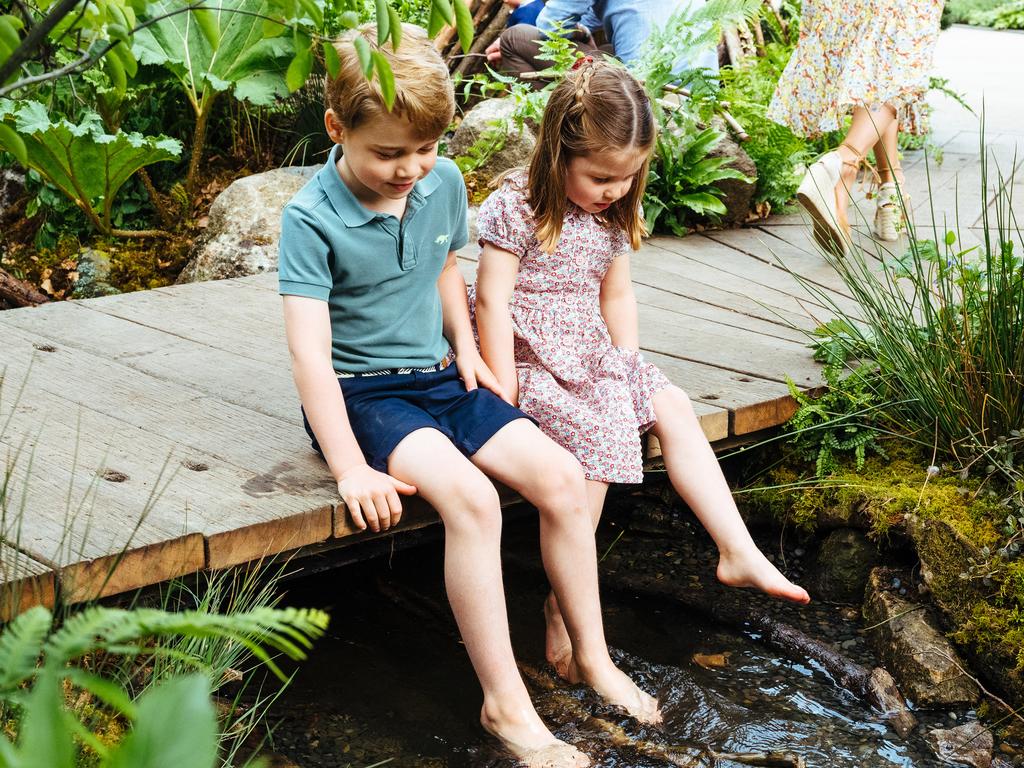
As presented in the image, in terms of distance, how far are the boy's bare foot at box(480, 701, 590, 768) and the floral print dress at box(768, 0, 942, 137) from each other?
3.34 meters

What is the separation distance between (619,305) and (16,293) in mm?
2738

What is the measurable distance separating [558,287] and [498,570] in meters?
0.92

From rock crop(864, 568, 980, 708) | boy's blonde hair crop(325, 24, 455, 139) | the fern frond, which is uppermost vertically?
boy's blonde hair crop(325, 24, 455, 139)

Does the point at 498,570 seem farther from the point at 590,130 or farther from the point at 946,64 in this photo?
the point at 946,64

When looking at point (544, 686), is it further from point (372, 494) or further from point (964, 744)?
point (964, 744)

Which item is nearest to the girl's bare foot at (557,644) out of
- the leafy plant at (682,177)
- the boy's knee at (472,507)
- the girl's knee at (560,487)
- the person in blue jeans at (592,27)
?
the girl's knee at (560,487)

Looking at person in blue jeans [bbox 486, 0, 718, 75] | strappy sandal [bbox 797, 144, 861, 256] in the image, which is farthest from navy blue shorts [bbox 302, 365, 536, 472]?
person in blue jeans [bbox 486, 0, 718, 75]

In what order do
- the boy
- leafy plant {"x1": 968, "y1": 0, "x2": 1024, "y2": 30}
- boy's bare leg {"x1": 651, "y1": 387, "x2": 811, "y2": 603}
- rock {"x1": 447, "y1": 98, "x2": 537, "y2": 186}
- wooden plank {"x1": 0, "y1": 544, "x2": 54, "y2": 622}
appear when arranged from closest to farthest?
wooden plank {"x1": 0, "y1": 544, "x2": 54, "y2": 622} → the boy → boy's bare leg {"x1": 651, "y1": 387, "x2": 811, "y2": 603} → rock {"x1": 447, "y1": 98, "x2": 537, "y2": 186} → leafy plant {"x1": 968, "y1": 0, "x2": 1024, "y2": 30}

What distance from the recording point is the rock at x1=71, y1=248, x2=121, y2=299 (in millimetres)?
4867

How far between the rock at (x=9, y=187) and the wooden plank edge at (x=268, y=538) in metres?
3.67

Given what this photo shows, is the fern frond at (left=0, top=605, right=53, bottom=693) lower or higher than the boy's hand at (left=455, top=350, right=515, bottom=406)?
higher

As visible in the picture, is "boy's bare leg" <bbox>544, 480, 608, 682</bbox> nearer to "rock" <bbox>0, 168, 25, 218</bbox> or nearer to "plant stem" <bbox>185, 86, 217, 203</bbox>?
"plant stem" <bbox>185, 86, 217, 203</bbox>

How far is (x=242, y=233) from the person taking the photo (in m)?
4.95

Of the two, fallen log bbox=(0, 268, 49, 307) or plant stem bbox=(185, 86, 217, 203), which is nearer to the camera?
fallen log bbox=(0, 268, 49, 307)
